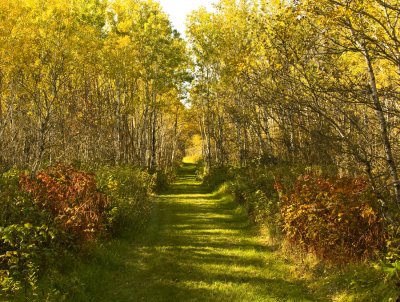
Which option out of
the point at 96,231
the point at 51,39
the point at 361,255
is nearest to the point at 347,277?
the point at 361,255

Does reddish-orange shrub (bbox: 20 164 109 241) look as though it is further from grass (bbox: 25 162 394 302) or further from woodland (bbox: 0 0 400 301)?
grass (bbox: 25 162 394 302)

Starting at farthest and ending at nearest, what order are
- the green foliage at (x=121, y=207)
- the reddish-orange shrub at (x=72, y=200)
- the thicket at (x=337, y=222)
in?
the green foliage at (x=121, y=207)
the reddish-orange shrub at (x=72, y=200)
the thicket at (x=337, y=222)

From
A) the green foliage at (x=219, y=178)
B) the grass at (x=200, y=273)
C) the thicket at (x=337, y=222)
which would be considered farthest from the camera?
the green foliage at (x=219, y=178)

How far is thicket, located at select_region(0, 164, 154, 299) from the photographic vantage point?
23.3ft

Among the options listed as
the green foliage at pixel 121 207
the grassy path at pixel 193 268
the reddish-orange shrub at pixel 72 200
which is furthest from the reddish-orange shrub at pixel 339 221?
the green foliage at pixel 121 207

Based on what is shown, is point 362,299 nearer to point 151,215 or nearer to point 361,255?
point 361,255

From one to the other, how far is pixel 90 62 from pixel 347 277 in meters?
21.4

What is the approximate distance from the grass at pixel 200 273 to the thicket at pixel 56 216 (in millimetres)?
502

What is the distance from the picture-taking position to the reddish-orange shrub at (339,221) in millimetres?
7656

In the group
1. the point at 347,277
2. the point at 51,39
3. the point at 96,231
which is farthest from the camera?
the point at 51,39

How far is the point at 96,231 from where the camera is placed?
33.4 ft

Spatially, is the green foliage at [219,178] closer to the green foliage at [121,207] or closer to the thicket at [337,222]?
the green foliage at [121,207]

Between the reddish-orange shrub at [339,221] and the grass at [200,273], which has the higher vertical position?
the reddish-orange shrub at [339,221]

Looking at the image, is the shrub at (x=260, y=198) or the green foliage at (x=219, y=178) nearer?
the shrub at (x=260, y=198)
